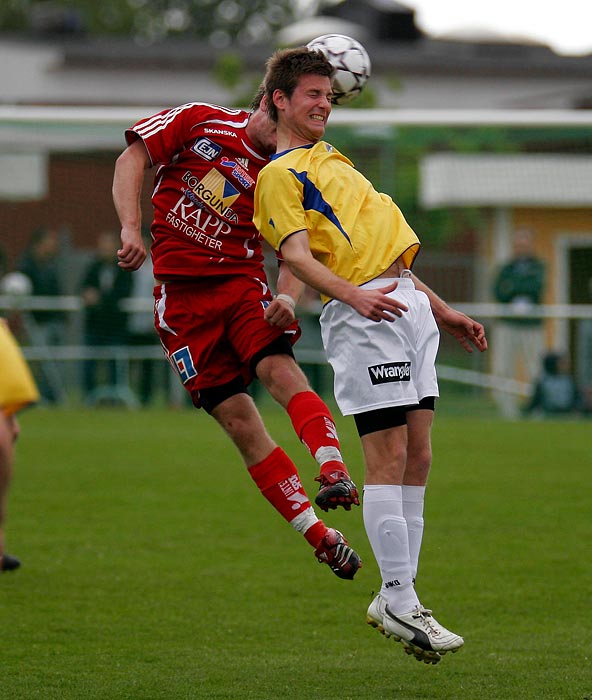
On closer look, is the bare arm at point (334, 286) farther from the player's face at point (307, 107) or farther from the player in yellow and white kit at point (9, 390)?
the player in yellow and white kit at point (9, 390)

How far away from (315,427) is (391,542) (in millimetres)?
653

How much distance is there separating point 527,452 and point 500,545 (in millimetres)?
5146

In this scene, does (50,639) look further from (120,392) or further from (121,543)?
(120,392)

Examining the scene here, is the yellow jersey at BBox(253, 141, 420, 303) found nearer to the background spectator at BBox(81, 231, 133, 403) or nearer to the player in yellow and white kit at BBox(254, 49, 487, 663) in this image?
the player in yellow and white kit at BBox(254, 49, 487, 663)

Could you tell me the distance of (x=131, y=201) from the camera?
5930mm

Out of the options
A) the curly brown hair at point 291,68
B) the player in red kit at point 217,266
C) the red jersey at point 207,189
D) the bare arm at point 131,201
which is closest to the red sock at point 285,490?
the player in red kit at point 217,266

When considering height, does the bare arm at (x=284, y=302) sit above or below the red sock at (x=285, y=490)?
above

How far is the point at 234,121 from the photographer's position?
6215 mm

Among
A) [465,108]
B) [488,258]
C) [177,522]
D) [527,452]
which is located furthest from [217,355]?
[465,108]

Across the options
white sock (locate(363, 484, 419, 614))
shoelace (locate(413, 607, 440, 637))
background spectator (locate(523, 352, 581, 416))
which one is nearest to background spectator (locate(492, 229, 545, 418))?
background spectator (locate(523, 352, 581, 416))

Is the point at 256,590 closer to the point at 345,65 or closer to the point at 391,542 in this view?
the point at 391,542

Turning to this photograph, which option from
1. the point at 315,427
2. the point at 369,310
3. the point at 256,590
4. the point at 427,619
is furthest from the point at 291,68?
the point at 256,590

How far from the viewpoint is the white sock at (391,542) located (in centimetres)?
524

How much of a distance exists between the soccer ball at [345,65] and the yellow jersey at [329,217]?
2.75 ft
